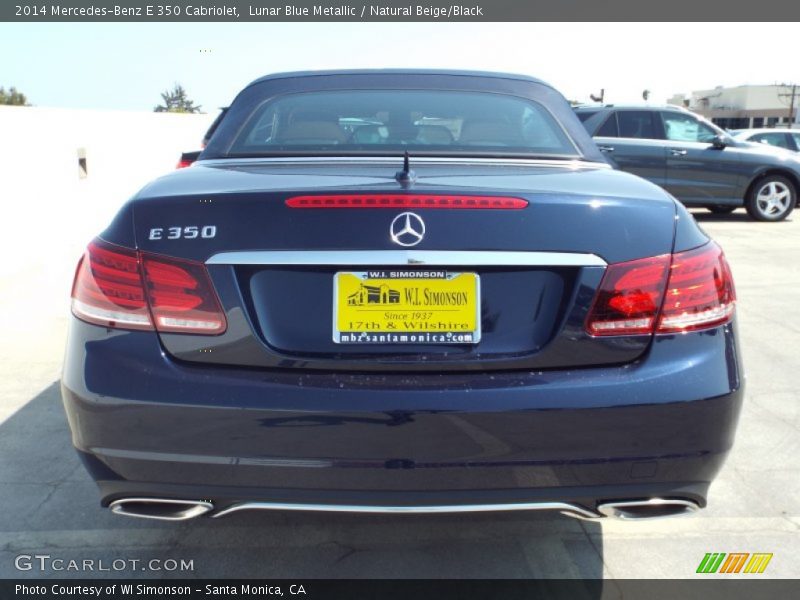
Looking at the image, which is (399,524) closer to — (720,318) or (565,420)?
(565,420)

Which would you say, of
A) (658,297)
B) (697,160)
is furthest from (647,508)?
(697,160)

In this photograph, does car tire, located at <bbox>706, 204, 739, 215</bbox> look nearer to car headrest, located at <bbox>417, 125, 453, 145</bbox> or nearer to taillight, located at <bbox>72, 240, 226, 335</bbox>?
car headrest, located at <bbox>417, 125, 453, 145</bbox>

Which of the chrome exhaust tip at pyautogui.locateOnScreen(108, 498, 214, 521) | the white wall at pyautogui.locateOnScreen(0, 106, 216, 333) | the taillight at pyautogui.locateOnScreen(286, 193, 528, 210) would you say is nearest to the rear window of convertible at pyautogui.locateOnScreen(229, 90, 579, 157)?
the taillight at pyautogui.locateOnScreen(286, 193, 528, 210)

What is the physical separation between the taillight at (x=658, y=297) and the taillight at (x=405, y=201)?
340mm

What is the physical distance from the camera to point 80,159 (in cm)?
993

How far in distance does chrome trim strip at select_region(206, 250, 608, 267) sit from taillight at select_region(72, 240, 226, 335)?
103 mm

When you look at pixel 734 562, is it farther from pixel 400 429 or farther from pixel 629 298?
pixel 400 429

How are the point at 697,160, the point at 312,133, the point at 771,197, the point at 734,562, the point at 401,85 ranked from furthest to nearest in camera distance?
the point at 771,197, the point at 697,160, the point at 401,85, the point at 312,133, the point at 734,562

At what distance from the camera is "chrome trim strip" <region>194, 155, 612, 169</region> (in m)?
2.80

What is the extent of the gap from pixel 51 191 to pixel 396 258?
776cm

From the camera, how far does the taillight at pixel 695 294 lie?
2.24 meters

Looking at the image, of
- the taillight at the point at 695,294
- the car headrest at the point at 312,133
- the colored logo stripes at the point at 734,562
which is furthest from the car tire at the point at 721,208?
the taillight at the point at 695,294

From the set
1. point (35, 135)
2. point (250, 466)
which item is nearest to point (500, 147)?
point (250, 466)

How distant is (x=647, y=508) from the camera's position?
2.30 m
